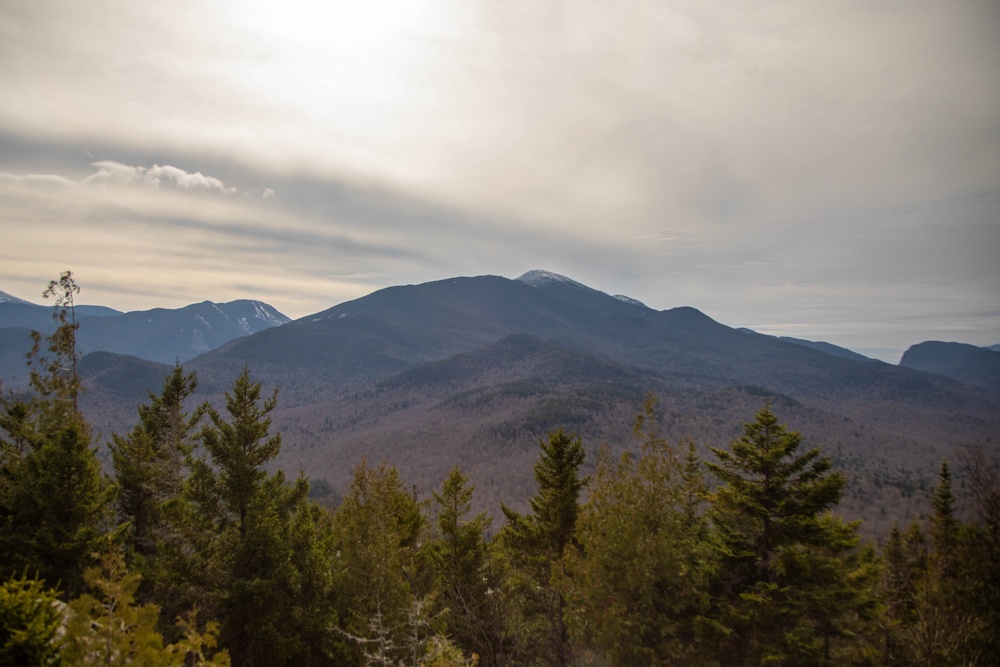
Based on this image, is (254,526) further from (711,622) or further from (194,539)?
(711,622)

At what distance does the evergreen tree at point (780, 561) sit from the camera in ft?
46.4

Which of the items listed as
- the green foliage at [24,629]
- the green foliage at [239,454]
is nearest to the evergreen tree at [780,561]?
the green foliage at [239,454]

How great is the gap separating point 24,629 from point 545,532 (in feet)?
56.7

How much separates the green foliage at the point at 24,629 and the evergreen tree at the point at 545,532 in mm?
15457

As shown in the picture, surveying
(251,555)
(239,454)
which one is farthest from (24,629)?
(239,454)

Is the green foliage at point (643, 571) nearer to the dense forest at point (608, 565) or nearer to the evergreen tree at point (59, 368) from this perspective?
the dense forest at point (608, 565)

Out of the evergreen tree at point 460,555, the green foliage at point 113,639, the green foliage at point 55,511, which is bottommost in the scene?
the evergreen tree at point 460,555

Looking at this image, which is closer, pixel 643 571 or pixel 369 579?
pixel 643 571

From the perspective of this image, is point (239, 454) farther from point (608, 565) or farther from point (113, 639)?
point (608, 565)

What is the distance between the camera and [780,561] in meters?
14.6

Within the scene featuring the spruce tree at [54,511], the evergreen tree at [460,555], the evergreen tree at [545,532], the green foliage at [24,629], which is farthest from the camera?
the evergreen tree at [460,555]

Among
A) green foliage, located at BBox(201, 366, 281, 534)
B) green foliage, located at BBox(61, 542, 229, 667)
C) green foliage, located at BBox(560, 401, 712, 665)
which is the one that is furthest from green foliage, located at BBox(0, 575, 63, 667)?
green foliage, located at BBox(560, 401, 712, 665)

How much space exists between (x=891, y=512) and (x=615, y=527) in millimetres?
147927

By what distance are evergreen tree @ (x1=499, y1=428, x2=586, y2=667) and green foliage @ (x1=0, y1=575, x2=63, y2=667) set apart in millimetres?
15457
